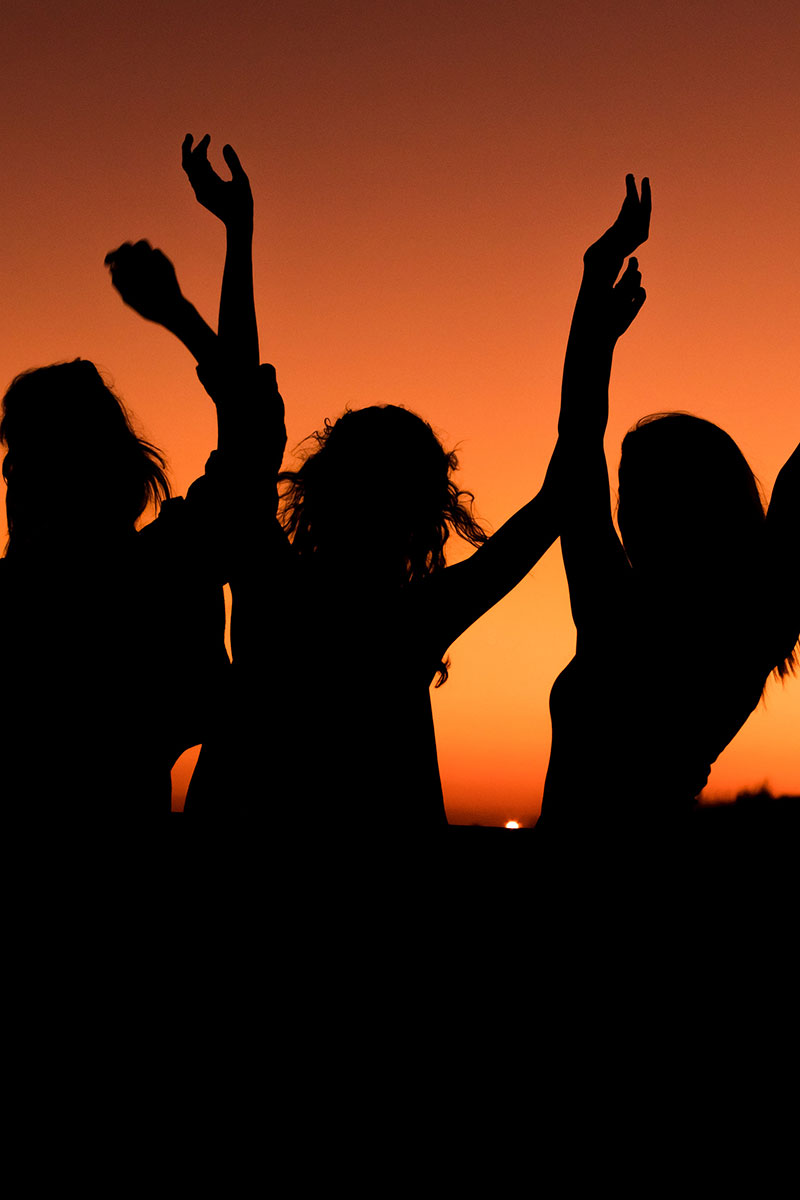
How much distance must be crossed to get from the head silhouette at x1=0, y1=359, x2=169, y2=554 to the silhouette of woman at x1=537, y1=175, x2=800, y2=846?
1.04 metres

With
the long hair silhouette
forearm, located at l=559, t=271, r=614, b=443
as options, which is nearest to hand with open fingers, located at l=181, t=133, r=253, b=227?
the long hair silhouette

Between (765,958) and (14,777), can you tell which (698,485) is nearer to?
(765,958)

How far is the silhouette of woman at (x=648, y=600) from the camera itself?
2379 millimetres

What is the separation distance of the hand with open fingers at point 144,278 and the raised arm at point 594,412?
950 mm

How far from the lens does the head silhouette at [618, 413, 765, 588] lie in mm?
2592

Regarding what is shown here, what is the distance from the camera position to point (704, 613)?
2.49 m

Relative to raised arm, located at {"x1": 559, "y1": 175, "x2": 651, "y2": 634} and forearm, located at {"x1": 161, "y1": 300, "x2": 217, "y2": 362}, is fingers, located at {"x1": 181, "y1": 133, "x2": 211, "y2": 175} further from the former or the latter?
raised arm, located at {"x1": 559, "y1": 175, "x2": 651, "y2": 634}

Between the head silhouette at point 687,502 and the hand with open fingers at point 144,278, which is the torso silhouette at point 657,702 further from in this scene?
the hand with open fingers at point 144,278

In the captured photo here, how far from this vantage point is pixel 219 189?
2484 mm

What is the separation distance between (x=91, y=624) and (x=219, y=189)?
1.20 m

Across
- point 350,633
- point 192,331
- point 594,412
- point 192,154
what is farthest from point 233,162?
point 350,633

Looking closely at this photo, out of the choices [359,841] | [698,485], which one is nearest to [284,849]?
[359,841]

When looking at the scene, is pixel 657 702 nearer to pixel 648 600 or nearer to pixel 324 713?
pixel 648 600

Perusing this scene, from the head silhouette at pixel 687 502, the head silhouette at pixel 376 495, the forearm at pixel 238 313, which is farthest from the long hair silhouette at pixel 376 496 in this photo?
the head silhouette at pixel 687 502
